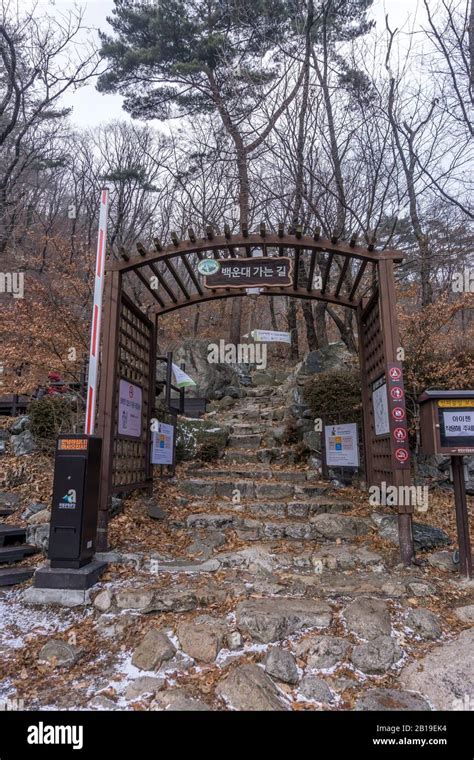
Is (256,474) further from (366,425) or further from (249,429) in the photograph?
(249,429)

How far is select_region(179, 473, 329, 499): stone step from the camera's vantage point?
5973 mm

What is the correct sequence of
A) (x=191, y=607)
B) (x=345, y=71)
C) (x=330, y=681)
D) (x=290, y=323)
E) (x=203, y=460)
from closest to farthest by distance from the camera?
1. (x=330, y=681)
2. (x=191, y=607)
3. (x=203, y=460)
4. (x=345, y=71)
5. (x=290, y=323)

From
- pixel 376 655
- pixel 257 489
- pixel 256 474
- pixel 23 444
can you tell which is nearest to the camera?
pixel 376 655

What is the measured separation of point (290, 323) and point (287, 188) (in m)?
7.34

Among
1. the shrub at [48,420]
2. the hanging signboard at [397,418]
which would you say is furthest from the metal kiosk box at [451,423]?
the shrub at [48,420]

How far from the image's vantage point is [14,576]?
4.03 meters

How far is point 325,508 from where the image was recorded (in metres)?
5.44

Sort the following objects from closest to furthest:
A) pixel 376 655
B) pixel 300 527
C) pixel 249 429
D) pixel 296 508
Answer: pixel 376 655
pixel 300 527
pixel 296 508
pixel 249 429

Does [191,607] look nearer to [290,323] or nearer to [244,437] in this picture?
[244,437]

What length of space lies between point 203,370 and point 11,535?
32.6 ft

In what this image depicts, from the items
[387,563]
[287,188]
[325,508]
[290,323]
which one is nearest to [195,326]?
[290,323]

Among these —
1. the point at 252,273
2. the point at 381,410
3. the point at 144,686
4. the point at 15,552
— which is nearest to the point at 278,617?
the point at 144,686

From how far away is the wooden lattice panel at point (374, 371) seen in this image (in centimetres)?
504

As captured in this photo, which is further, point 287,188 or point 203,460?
point 287,188
